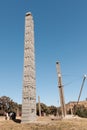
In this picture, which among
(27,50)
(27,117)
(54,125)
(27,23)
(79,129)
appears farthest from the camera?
(27,23)

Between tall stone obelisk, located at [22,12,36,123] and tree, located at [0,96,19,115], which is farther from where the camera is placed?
tree, located at [0,96,19,115]

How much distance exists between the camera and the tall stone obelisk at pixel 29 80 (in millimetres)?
25625

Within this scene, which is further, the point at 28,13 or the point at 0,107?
the point at 0,107

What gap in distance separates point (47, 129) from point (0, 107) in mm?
48802

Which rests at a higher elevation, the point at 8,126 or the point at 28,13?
the point at 28,13

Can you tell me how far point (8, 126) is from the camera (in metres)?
22.0

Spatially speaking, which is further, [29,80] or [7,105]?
[7,105]

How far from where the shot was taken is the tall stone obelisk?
84.1 ft

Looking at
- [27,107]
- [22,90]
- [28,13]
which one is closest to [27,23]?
[28,13]

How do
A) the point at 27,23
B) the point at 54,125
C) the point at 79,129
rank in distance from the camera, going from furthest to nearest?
1. the point at 27,23
2. the point at 54,125
3. the point at 79,129

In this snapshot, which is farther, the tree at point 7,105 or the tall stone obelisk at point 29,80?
the tree at point 7,105

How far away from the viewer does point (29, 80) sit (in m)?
26.3

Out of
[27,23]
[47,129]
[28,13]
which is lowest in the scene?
[47,129]

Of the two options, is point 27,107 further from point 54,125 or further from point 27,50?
point 27,50
